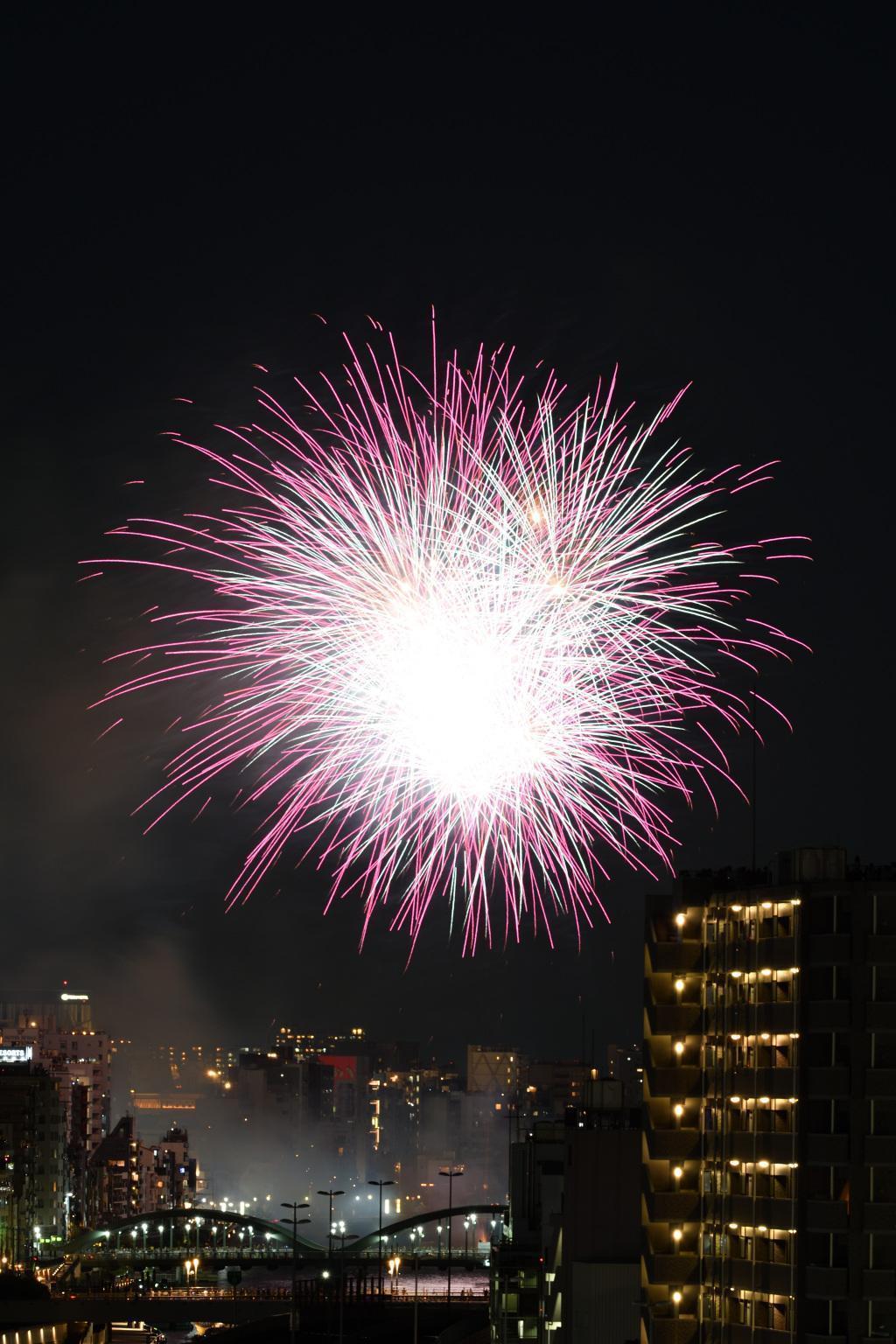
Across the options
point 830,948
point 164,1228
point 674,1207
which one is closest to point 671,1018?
point 674,1207

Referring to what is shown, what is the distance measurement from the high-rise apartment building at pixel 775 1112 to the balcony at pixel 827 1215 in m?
0.03

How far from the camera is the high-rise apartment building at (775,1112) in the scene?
119 feet

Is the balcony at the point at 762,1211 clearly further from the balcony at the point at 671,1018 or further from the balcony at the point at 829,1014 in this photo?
the balcony at the point at 671,1018

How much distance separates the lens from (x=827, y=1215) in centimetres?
3653

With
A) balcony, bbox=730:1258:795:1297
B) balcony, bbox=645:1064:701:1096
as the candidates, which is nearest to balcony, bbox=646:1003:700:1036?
balcony, bbox=645:1064:701:1096

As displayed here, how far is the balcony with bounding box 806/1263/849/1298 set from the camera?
1421 inches

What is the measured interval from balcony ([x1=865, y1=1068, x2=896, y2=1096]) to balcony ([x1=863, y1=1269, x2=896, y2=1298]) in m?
3.38

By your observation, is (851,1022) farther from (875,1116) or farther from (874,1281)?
(874,1281)

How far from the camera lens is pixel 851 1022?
3697cm

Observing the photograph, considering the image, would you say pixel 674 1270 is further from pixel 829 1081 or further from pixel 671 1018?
pixel 829 1081

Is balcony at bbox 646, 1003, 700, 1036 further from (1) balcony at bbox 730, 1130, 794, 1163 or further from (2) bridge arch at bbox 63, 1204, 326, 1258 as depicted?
(2) bridge arch at bbox 63, 1204, 326, 1258

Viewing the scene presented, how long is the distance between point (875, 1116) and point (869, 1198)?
1.59 metres

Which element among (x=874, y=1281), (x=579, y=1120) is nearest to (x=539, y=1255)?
(x=579, y=1120)

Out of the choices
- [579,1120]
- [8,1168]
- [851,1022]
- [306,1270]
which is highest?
[851,1022]
